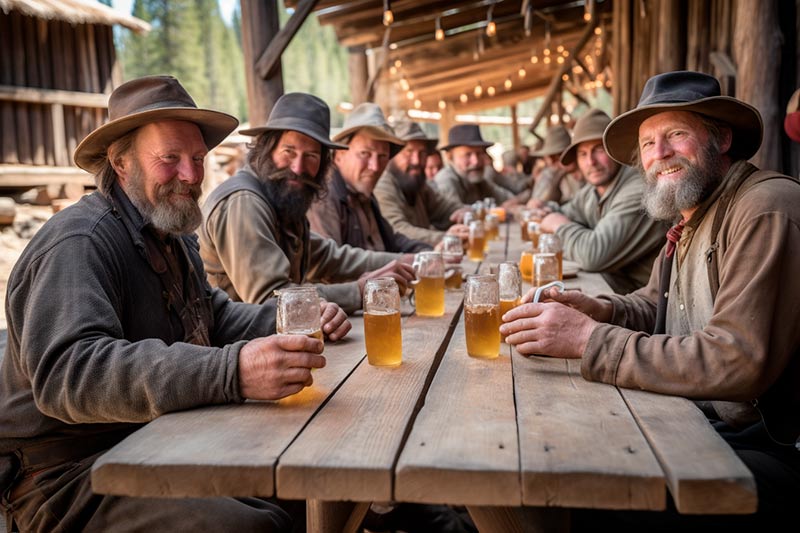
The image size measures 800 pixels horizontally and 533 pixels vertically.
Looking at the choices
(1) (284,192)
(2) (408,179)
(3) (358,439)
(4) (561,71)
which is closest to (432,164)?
(2) (408,179)

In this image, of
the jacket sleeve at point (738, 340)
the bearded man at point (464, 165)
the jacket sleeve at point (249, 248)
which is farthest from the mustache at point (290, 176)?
the bearded man at point (464, 165)

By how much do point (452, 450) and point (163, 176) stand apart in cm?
147

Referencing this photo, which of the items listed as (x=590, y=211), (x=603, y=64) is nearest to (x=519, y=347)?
(x=590, y=211)

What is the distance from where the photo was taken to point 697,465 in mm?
1316

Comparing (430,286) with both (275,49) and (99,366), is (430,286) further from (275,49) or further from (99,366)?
(275,49)

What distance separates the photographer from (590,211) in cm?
557

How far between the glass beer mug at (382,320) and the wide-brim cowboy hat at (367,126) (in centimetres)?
319

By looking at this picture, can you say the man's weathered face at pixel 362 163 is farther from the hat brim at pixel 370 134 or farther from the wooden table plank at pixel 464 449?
the wooden table plank at pixel 464 449

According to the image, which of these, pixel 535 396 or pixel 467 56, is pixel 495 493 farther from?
pixel 467 56

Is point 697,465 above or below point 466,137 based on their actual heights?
below

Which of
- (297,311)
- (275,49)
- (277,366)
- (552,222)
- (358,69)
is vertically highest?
(358,69)

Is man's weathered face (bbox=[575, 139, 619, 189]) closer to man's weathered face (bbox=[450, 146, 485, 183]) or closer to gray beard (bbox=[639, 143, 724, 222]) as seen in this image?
gray beard (bbox=[639, 143, 724, 222])

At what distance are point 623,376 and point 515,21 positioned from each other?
36.9ft

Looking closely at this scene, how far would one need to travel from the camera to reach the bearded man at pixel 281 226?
3.10 metres
